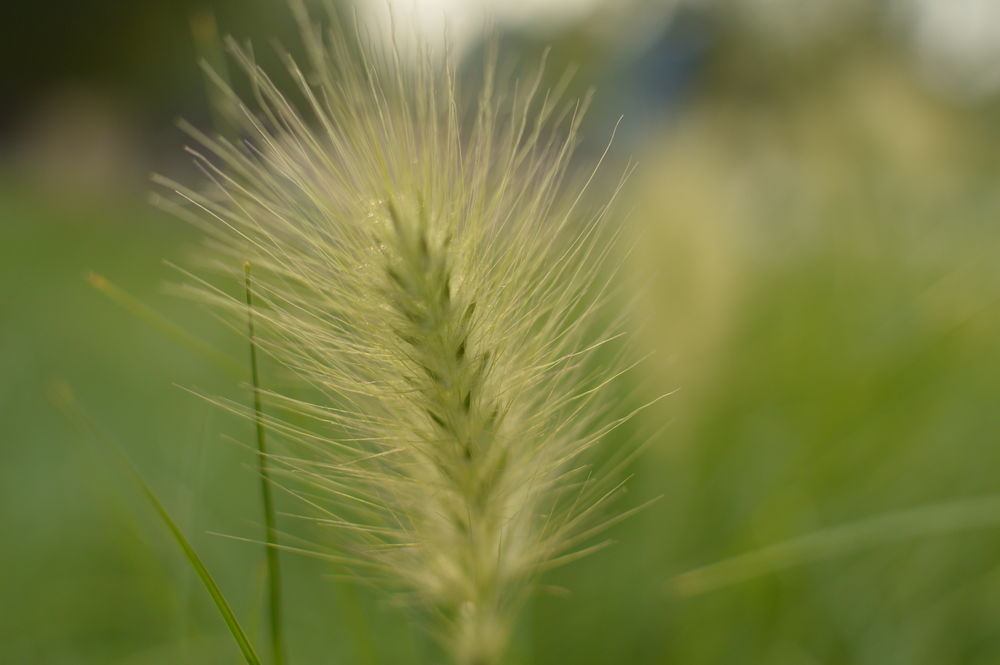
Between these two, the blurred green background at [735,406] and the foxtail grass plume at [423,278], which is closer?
the foxtail grass plume at [423,278]

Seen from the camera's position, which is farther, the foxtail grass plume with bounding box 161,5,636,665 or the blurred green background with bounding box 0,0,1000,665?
the blurred green background with bounding box 0,0,1000,665

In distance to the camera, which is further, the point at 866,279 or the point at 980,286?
the point at 866,279

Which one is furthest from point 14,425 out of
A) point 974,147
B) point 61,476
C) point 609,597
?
point 974,147

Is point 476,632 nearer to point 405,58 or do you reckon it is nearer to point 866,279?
point 405,58
